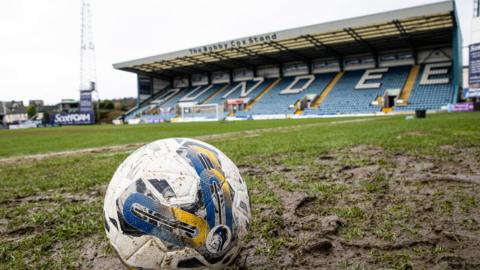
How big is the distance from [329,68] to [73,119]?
37.3 m

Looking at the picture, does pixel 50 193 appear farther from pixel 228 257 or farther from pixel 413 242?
pixel 413 242

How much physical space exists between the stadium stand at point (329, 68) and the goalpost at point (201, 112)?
1.31ft

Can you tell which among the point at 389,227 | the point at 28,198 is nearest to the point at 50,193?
the point at 28,198

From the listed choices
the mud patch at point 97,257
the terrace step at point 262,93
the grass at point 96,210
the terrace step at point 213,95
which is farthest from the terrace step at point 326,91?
the mud patch at point 97,257

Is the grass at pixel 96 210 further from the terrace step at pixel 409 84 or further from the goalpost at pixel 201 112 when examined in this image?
the goalpost at pixel 201 112

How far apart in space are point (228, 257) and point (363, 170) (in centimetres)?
333

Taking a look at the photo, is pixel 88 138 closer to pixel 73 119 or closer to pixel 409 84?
pixel 409 84

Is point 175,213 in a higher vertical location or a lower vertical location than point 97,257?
higher

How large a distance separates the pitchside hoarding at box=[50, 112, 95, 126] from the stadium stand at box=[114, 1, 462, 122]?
20.1ft

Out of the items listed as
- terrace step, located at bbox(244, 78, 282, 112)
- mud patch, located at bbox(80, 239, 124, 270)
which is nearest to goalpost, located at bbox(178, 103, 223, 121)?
terrace step, located at bbox(244, 78, 282, 112)

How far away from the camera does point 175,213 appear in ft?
5.54

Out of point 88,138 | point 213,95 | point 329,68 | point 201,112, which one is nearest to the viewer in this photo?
point 88,138

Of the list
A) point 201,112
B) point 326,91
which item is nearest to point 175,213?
point 326,91

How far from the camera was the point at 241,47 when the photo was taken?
117 feet
